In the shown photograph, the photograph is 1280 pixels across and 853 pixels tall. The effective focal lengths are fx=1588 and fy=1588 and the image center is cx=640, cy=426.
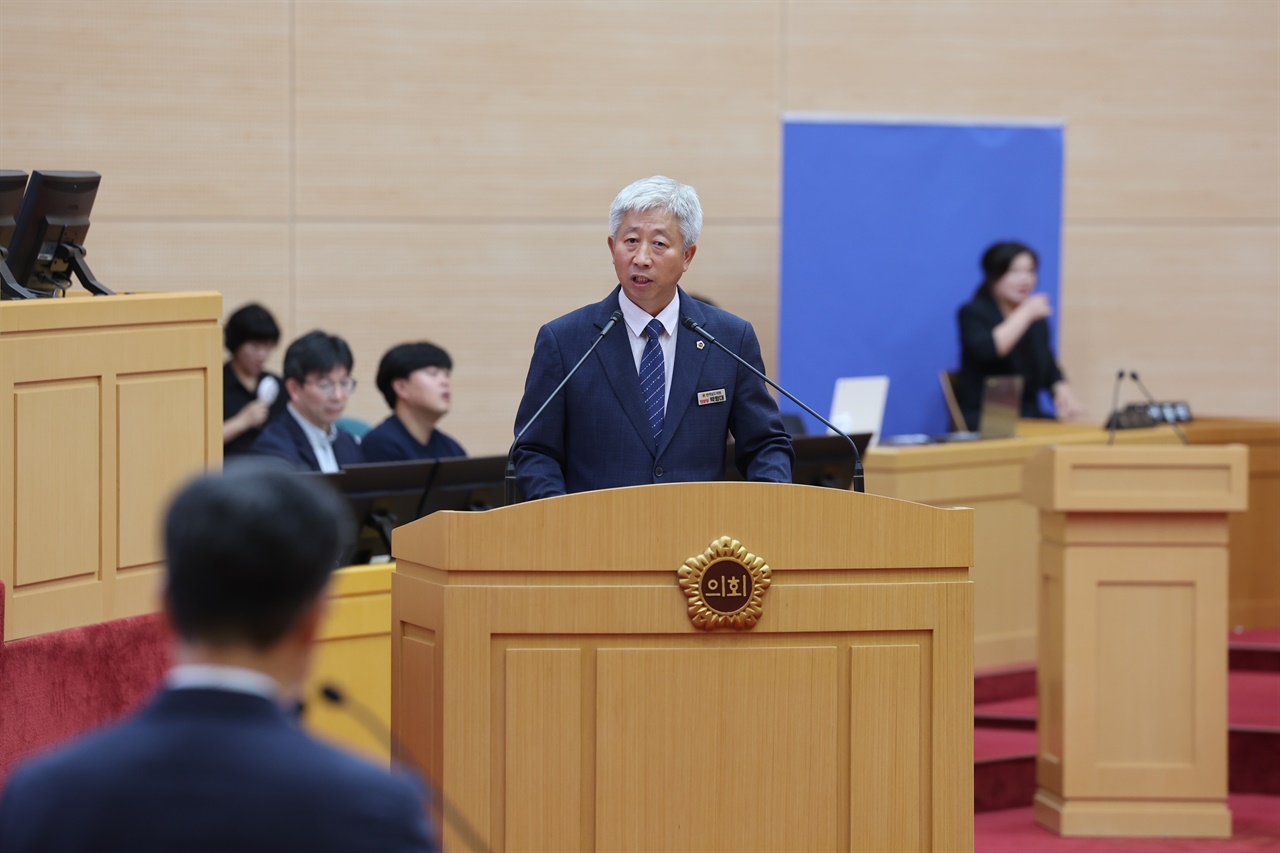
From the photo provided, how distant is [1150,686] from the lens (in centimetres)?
417

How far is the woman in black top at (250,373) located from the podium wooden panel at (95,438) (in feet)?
7.41

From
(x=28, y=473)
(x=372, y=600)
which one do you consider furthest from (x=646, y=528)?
(x=372, y=600)

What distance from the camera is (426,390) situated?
4980 millimetres

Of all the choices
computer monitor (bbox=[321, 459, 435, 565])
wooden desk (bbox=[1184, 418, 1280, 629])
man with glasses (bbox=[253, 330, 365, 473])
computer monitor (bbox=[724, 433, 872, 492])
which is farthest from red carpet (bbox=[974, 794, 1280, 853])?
man with glasses (bbox=[253, 330, 365, 473])

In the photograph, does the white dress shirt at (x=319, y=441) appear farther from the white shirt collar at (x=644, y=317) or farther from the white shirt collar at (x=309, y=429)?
the white shirt collar at (x=644, y=317)

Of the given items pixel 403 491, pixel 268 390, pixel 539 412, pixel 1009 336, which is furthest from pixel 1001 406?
pixel 539 412

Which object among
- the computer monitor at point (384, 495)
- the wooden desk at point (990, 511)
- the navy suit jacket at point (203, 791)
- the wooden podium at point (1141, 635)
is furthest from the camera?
the wooden desk at point (990, 511)

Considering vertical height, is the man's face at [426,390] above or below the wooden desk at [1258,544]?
above

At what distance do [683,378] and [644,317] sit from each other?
14 cm

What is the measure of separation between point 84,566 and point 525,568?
1233 millimetres

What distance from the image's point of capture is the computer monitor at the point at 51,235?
335 cm

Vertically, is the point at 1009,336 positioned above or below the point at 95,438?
above

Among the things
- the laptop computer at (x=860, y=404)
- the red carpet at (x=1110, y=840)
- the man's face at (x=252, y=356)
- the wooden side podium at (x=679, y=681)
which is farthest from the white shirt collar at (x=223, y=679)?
the laptop computer at (x=860, y=404)

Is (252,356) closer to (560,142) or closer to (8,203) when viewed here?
(560,142)
